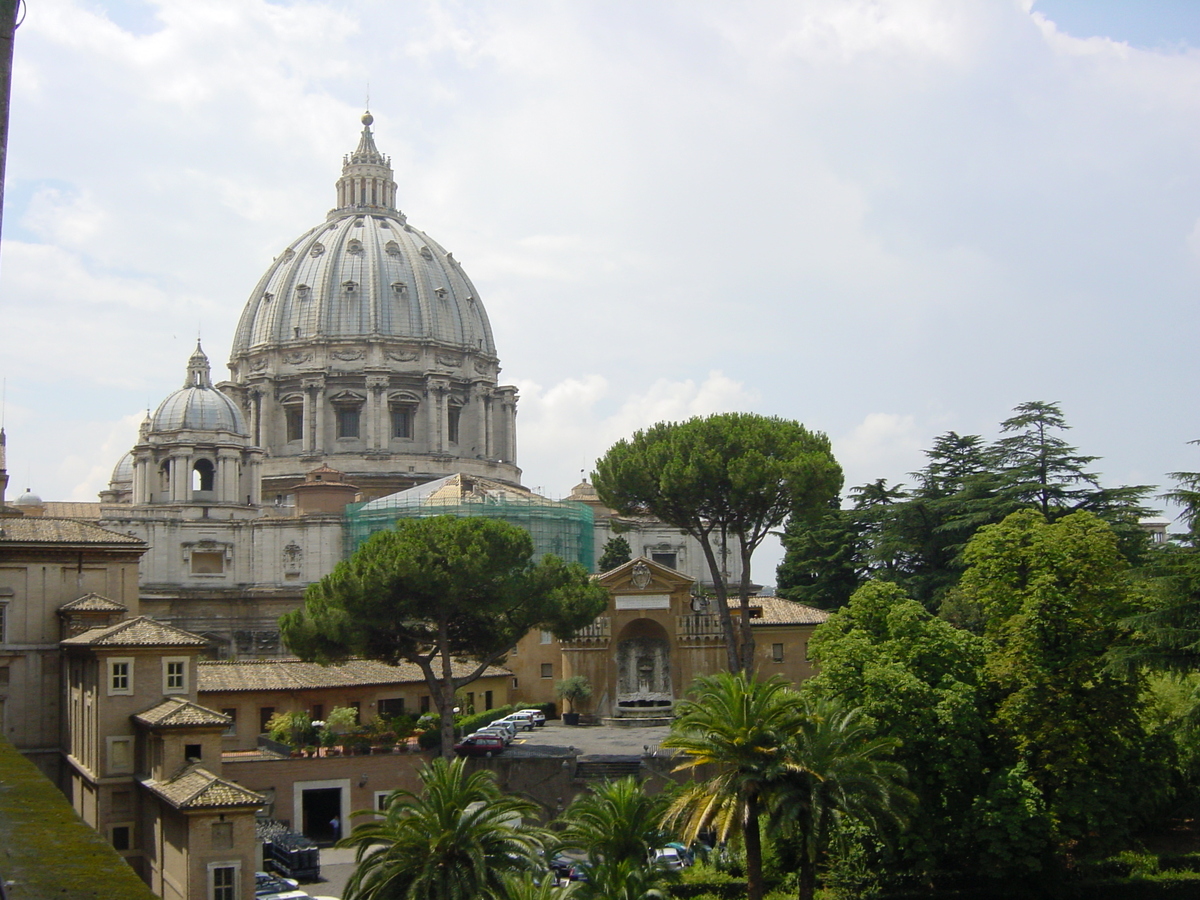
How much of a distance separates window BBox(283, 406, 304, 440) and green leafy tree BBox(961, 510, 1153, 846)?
61.3 metres

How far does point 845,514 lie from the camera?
183 ft

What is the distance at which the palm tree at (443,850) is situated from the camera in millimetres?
20797

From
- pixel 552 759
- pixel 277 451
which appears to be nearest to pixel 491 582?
pixel 552 759

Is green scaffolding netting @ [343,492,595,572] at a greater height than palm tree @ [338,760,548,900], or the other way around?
green scaffolding netting @ [343,492,595,572]

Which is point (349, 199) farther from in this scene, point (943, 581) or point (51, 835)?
point (51, 835)

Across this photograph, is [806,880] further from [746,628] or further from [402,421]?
[402,421]

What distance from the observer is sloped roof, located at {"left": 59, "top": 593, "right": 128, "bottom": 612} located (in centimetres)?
3675

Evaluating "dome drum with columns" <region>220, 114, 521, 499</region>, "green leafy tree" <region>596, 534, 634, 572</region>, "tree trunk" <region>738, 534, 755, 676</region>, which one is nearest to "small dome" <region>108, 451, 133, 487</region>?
"dome drum with columns" <region>220, 114, 521, 499</region>

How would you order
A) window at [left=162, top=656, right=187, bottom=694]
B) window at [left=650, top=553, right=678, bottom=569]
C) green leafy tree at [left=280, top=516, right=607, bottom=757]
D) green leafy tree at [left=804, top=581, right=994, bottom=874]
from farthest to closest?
window at [left=650, top=553, right=678, bottom=569] → green leafy tree at [left=280, top=516, right=607, bottom=757] → window at [left=162, top=656, right=187, bottom=694] → green leafy tree at [left=804, top=581, right=994, bottom=874]

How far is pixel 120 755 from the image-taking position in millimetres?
31312

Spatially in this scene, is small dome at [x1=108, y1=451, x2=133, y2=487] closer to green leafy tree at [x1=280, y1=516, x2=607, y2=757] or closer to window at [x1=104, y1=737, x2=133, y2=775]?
green leafy tree at [x1=280, y1=516, x2=607, y2=757]

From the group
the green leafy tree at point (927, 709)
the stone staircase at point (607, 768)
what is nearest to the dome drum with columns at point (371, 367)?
the stone staircase at point (607, 768)

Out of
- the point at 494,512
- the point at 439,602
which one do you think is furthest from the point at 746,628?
the point at 494,512

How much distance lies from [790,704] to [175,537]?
4861 cm
